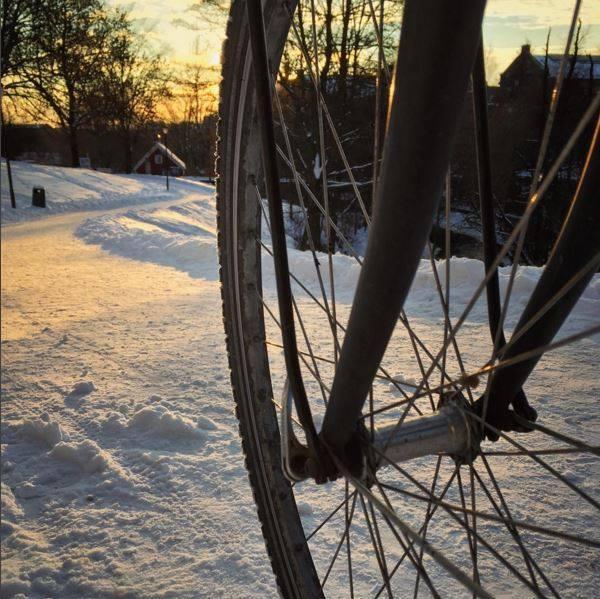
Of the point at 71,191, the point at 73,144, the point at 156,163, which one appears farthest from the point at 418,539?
the point at 156,163

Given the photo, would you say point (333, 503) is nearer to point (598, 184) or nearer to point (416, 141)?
point (598, 184)

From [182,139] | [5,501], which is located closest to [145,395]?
[5,501]

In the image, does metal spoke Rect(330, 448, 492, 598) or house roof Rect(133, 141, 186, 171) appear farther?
house roof Rect(133, 141, 186, 171)

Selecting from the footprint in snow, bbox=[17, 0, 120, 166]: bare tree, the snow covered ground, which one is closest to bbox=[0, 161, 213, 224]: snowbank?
bbox=[17, 0, 120, 166]: bare tree

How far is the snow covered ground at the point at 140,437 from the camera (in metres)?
1.73

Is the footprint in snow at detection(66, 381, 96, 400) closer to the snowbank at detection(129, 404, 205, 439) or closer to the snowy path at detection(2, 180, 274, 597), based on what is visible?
the snowy path at detection(2, 180, 274, 597)

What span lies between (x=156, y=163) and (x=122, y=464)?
39552mm

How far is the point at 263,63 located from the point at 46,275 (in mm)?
5877

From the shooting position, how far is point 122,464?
2.26 meters

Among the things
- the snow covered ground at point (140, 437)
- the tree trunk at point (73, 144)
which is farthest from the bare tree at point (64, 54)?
the snow covered ground at point (140, 437)

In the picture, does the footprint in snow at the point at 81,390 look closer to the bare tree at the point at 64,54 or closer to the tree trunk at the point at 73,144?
the bare tree at the point at 64,54

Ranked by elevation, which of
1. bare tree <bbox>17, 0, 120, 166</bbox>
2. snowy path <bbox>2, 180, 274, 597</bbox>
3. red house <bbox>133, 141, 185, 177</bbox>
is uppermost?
bare tree <bbox>17, 0, 120, 166</bbox>

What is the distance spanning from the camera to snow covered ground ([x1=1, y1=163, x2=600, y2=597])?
1734mm

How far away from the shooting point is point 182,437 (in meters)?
2.50
